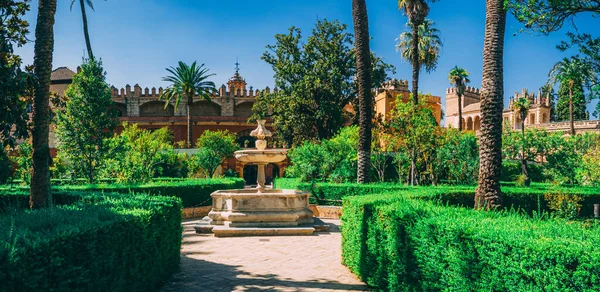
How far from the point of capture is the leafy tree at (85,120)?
Result: 57.8 ft

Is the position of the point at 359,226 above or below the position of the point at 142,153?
below

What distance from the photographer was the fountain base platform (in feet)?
38.6

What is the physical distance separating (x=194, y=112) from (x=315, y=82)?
966 inches

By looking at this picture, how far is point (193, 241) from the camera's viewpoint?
1076 cm

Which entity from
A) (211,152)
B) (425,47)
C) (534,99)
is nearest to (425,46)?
(425,47)

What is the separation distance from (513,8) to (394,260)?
673cm

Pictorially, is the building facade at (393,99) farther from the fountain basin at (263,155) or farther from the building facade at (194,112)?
the fountain basin at (263,155)

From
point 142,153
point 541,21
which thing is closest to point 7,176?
point 142,153

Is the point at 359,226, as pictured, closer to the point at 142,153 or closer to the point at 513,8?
the point at 513,8

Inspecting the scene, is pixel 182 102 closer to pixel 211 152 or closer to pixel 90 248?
pixel 211 152

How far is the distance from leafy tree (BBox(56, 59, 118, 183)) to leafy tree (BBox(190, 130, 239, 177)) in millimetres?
14501

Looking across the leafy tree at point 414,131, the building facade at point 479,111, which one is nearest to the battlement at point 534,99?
the building facade at point 479,111

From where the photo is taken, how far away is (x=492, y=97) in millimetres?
8773

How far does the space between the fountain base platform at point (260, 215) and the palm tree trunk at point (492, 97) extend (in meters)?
4.66
